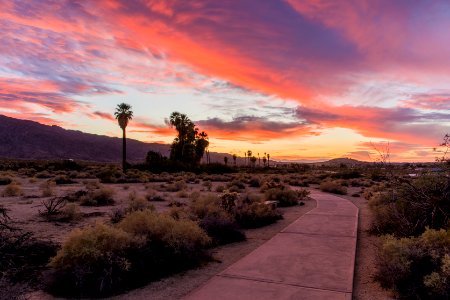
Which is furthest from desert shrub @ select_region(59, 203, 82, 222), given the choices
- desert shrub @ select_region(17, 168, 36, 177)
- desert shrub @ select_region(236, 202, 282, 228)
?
desert shrub @ select_region(17, 168, 36, 177)

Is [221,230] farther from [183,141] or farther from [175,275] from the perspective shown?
[183,141]

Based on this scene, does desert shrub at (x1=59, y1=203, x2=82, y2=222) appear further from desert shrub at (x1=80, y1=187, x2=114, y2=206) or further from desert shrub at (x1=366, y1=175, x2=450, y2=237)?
desert shrub at (x1=366, y1=175, x2=450, y2=237)

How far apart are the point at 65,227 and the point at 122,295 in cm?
674

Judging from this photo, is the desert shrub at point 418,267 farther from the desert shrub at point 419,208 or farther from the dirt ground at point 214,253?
the desert shrub at point 419,208

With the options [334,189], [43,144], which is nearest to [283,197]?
[334,189]

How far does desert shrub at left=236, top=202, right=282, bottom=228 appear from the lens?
41.9 ft

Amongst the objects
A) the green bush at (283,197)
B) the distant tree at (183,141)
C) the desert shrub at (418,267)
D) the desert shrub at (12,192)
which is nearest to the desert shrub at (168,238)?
the desert shrub at (418,267)

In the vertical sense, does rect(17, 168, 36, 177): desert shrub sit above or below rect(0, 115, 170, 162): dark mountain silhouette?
below

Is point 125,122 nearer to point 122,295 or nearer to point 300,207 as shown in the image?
point 300,207

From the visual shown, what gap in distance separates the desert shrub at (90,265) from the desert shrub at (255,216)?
6256mm

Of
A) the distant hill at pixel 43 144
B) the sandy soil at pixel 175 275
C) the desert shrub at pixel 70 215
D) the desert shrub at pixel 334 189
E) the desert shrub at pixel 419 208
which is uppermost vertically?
the distant hill at pixel 43 144

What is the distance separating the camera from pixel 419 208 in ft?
29.9

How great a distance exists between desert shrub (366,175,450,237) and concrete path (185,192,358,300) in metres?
1.04

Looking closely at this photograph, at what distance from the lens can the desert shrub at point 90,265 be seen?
6254 mm
